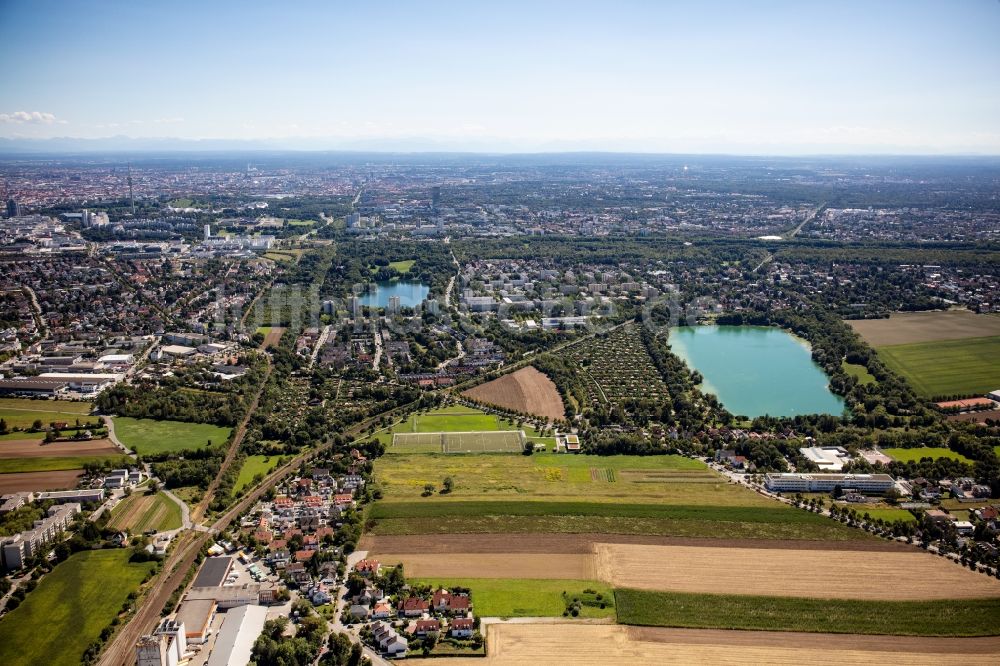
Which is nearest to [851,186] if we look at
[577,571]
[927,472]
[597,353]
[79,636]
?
[597,353]

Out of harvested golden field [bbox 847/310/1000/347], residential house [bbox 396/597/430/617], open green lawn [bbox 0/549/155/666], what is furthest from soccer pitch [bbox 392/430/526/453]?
harvested golden field [bbox 847/310/1000/347]

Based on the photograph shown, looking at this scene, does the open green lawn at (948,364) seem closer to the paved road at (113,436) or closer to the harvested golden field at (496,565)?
the harvested golden field at (496,565)

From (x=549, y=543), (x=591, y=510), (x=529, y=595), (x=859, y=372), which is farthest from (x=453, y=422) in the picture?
(x=859, y=372)

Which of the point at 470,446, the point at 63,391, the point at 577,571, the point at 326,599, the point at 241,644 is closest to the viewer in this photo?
the point at 241,644

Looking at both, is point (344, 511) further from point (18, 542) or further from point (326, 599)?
point (18, 542)

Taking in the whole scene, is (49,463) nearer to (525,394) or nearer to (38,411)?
(38,411)

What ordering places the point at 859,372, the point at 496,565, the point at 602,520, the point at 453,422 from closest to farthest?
1. the point at 496,565
2. the point at 602,520
3. the point at 453,422
4. the point at 859,372
